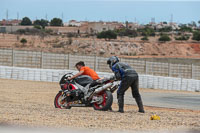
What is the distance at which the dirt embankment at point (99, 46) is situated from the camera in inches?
2830

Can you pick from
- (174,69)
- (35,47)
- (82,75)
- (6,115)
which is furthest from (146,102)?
(35,47)

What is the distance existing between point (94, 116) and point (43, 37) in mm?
69115

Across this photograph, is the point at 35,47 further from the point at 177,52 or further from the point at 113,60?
the point at 113,60

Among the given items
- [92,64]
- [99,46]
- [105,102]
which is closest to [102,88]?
[105,102]

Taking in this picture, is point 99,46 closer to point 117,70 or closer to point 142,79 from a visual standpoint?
point 142,79

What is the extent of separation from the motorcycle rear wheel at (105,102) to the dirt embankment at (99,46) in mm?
54239

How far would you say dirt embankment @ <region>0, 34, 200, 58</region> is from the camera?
71.9 metres

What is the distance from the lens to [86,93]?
13.7 metres

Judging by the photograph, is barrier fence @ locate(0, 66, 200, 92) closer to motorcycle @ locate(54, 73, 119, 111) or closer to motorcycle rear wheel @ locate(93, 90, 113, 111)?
motorcycle @ locate(54, 73, 119, 111)

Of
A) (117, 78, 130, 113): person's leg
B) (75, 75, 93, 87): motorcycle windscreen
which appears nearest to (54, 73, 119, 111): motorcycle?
(75, 75, 93, 87): motorcycle windscreen

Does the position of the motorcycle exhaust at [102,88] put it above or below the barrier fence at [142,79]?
above

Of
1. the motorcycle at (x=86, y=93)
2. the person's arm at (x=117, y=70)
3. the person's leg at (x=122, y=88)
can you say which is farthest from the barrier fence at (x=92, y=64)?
the person's arm at (x=117, y=70)

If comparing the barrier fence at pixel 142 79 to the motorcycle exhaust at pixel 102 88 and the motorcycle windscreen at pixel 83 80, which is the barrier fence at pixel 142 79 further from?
the motorcycle exhaust at pixel 102 88

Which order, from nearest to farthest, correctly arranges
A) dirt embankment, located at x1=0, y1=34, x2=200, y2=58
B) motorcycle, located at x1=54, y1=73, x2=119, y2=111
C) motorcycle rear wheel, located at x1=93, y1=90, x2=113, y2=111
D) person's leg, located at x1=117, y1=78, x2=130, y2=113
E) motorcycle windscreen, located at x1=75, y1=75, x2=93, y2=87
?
motorcycle rear wheel, located at x1=93, y1=90, x2=113, y2=111 < motorcycle, located at x1=54, y1=73, x2=119, y2=111 < person's leg, located at x1=117, y1=78, x2=130, y2=113 < motorcycle windscreen, located at x1=75, y1=75, x2=93, y2=87 < dirt embankment, located at x1=0, y1=34, x2=200, y2=58
